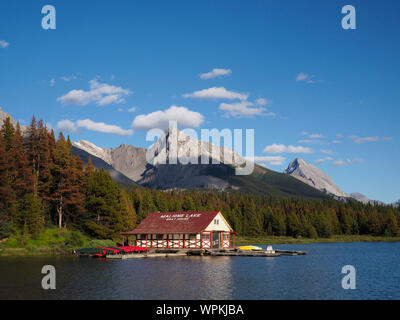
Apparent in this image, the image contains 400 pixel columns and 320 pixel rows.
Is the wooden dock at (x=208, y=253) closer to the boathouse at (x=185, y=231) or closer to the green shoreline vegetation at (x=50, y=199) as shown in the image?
the boathouse at (x=185, y=231)

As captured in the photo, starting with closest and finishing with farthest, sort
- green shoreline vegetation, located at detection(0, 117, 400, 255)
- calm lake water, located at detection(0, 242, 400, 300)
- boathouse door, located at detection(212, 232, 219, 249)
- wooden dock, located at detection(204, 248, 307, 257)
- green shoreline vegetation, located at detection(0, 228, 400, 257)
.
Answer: calm lake water, located at detection(0, 242, 400, 300)
green shoreline vegetation, located at detection(0, 228, 400, 257)
wooden dock, located at detection(204, 248, 307, 257)
green shoreline vegetation, located at detection(0, 117, 400, 255)
boathouse door, located at detection(212, 232, 219, 249)

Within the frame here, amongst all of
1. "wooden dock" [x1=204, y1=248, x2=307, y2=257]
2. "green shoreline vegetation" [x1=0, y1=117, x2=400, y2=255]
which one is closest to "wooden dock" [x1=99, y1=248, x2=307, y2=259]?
"wooden dock" [x1=204, y1=248, x2=307, y2=257]

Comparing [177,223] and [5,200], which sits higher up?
[5,200]

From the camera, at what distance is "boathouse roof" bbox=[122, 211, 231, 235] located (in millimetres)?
74375

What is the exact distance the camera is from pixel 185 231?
73.9 meters

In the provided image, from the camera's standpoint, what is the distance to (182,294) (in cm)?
3167

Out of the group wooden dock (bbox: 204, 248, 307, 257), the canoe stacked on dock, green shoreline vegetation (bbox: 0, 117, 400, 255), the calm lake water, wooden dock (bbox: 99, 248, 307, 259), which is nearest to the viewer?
the calm lake water

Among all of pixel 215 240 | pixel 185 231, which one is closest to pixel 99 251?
pixel 185 231

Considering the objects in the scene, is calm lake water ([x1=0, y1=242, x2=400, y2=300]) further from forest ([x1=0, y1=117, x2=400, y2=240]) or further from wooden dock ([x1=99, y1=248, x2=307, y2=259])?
forest ([x1=0, y1=117, x2=400, y2=240])

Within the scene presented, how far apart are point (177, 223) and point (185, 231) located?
3.44m

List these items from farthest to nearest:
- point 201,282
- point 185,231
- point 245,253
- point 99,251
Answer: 1. point 185,231
2. point 245,253
3. point 99,251
4. point 201,282

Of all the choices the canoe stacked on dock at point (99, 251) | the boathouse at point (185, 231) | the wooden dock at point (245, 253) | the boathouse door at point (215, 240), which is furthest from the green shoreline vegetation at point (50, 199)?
the wooden dock at point (245, 253)

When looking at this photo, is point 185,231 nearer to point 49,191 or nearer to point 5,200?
point 49,191
